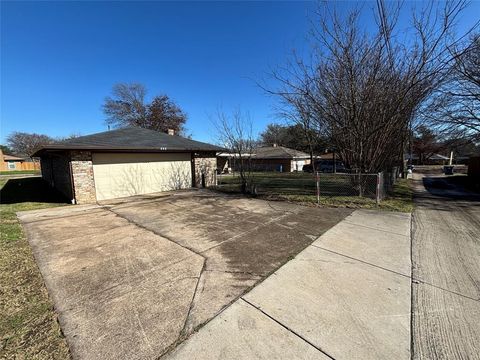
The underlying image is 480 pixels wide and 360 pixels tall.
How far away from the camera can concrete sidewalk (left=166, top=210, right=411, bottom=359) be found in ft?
6.56

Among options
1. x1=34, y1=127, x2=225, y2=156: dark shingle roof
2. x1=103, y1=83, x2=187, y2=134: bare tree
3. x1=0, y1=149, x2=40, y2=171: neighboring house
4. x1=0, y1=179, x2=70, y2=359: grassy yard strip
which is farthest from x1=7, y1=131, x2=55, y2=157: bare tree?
x1=0, y1=179, x2=70, y2=359: grassy yard strip

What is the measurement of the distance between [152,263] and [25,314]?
1.53 meters

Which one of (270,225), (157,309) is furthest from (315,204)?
(157,309)

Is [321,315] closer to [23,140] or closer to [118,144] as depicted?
[118,144]

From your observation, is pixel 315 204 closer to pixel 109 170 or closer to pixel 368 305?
pixel 368 305

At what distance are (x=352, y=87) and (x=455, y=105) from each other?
8329mm

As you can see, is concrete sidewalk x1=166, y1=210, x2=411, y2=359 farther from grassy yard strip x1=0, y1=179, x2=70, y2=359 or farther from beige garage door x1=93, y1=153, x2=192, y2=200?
beige garage door x1=93, y1=153, x2=192, y2=200

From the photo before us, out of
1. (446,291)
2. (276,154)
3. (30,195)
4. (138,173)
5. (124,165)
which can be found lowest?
(446,291)

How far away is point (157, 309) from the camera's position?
256 centimetres

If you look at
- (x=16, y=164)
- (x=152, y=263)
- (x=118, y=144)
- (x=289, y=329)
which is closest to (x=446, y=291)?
(x=289, y=329)

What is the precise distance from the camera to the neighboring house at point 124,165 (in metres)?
9.01

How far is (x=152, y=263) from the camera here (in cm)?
371

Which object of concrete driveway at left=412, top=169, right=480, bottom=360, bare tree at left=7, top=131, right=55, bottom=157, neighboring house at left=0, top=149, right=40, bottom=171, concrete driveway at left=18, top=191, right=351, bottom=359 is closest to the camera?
concrete driveway at left=412, top=169, right=480, bottom=360

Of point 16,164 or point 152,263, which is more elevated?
point 16,164
